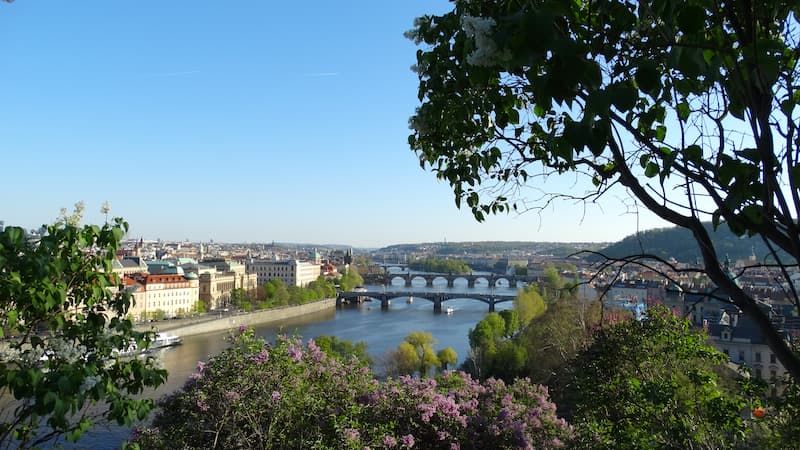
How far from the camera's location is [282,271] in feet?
156

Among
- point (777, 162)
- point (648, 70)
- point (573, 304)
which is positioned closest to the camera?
point (648, 70)

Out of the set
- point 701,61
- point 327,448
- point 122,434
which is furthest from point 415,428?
point 122,434

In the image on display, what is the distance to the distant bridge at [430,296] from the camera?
34000 mm

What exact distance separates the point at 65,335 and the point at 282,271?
46.8 metres

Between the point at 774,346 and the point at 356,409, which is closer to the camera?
the point at 774,346

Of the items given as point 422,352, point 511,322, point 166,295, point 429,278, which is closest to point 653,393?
point 422,352

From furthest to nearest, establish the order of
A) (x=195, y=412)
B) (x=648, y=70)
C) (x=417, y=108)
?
(x=195, y=412)
(x=417, y=108)
(x=648, y=70)

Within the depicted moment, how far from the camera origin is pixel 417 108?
1646mm

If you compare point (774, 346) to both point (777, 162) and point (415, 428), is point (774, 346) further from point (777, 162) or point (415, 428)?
point (415, 428)

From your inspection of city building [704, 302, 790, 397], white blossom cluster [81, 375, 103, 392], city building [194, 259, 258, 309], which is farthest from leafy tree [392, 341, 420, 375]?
city building [194, 259, 258, 309]

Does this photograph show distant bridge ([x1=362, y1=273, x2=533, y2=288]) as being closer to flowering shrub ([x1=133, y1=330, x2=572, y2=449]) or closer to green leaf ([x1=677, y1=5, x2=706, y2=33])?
flowering shrub ([x1=133, y1=330, x2=572, y2=449])

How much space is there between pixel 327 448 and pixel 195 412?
124 cm

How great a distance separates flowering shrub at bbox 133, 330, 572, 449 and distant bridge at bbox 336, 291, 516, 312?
28505 millimetres

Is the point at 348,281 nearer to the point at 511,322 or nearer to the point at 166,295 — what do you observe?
the point at 166,295
